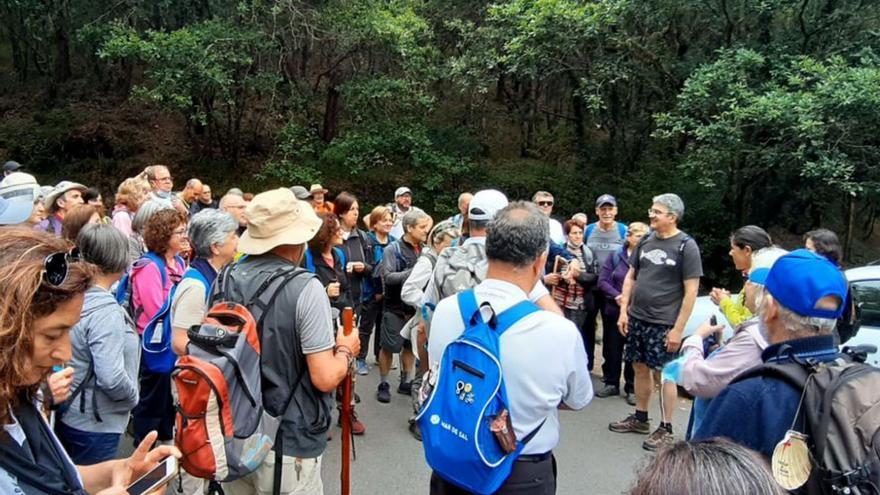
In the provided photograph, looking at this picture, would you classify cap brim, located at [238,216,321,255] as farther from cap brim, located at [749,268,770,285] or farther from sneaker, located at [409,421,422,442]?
sneaker, located at [409,421,422,442]

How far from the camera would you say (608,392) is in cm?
586

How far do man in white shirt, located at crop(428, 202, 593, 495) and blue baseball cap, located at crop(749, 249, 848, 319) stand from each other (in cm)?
70

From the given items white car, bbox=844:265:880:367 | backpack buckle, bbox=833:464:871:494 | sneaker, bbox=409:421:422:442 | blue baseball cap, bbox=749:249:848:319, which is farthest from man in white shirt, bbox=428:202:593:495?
white car, bbox=844:265:880:367

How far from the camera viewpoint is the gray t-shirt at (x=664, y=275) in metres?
4.63

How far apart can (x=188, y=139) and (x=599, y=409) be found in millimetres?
15891

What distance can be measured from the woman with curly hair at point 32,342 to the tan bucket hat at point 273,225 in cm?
101

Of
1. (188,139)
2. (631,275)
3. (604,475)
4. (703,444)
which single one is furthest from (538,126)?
(703,444)

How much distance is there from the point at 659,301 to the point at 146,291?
3866mm

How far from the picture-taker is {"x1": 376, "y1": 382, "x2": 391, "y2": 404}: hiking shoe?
549cm

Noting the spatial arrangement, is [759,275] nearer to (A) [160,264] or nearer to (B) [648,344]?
(B) [648,344]

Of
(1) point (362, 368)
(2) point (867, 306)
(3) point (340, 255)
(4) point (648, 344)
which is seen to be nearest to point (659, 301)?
(4) point (648, 344)

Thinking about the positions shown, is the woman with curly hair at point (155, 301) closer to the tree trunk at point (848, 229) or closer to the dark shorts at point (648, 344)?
the dark shorts at point (648, 344)

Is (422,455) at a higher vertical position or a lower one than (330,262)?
lower

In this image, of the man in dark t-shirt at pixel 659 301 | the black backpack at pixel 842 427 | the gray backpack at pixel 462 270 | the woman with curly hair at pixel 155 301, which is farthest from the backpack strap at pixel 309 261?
the black backpack at pixel 842 427
